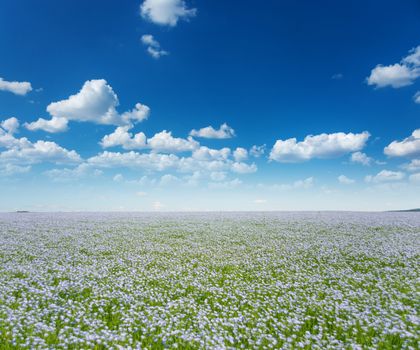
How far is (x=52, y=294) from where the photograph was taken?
9.90m

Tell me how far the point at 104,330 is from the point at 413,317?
8.67 m

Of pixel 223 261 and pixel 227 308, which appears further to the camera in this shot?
pixel 223 261

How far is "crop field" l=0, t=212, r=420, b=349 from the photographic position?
275 inches

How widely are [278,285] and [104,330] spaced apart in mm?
6784

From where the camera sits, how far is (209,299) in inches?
386

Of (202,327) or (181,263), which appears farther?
(181,263)

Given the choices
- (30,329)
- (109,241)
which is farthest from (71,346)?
(109,241)

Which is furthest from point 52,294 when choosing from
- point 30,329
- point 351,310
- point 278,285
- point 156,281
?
point 351,310

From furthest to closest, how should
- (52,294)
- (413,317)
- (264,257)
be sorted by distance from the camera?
(264,257) < (52,294) < (413,317)

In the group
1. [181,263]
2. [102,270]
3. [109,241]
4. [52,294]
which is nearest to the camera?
[52,294]

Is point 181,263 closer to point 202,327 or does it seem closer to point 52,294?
point 52,294

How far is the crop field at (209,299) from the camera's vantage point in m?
6.98

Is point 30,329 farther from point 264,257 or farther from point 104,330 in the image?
point 264,257

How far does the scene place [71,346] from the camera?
6.52 meters
